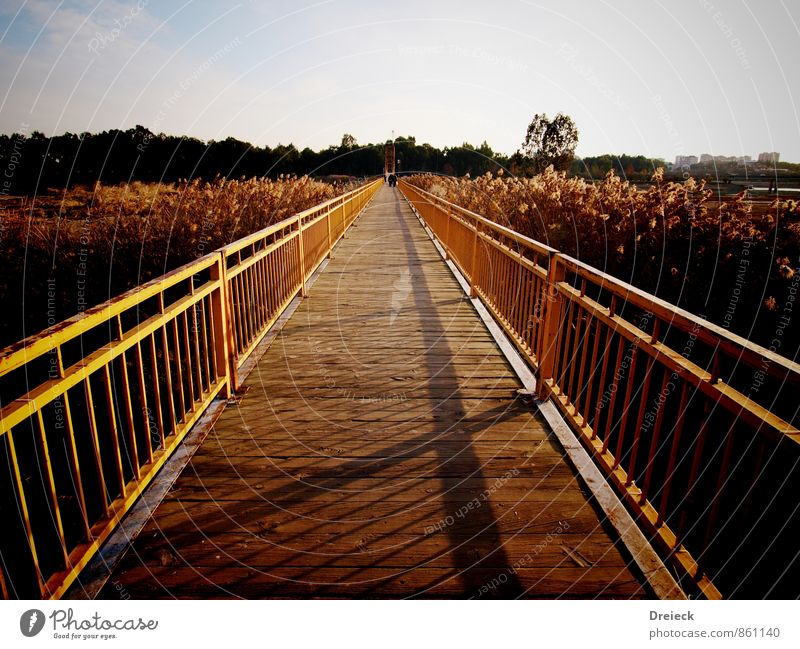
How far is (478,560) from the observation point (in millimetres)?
2598

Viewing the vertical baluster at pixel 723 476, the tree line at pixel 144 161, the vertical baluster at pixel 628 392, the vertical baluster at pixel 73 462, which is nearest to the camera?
the vertical baluster at pixel 723 476

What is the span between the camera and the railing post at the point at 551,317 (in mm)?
4133

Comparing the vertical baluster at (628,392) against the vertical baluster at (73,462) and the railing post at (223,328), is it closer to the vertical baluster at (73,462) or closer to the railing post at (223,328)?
the vertical baluster at (73,462)

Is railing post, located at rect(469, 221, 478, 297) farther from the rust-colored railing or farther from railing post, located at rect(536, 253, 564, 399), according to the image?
railing post, located at rect(536, 253, 564, 399)

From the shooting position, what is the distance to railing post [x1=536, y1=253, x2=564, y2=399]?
4.13 meters

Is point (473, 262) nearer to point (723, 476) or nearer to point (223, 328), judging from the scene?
point (223, 328)

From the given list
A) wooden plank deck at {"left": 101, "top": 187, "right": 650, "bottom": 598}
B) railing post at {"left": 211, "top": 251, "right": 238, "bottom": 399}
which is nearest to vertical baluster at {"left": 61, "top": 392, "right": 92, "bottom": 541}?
wooden plank deck at {"left": 101, "top": 187, "right": 650, "bottom": 598}

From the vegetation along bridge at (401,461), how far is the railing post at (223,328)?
0.02 meters

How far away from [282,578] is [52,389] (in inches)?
54.9

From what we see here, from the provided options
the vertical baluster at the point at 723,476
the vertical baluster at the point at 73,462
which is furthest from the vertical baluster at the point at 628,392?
the vertical baluster at the point at 73,462

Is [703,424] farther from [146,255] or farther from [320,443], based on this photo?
[146,255]

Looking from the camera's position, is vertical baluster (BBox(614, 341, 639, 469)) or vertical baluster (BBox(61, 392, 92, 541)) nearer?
vertical baluster (BBox(61, 392, 92, 541))

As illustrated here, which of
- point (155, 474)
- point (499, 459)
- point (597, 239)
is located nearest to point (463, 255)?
point (597, 239)

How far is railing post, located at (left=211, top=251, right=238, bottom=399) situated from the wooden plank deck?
0.26 m
